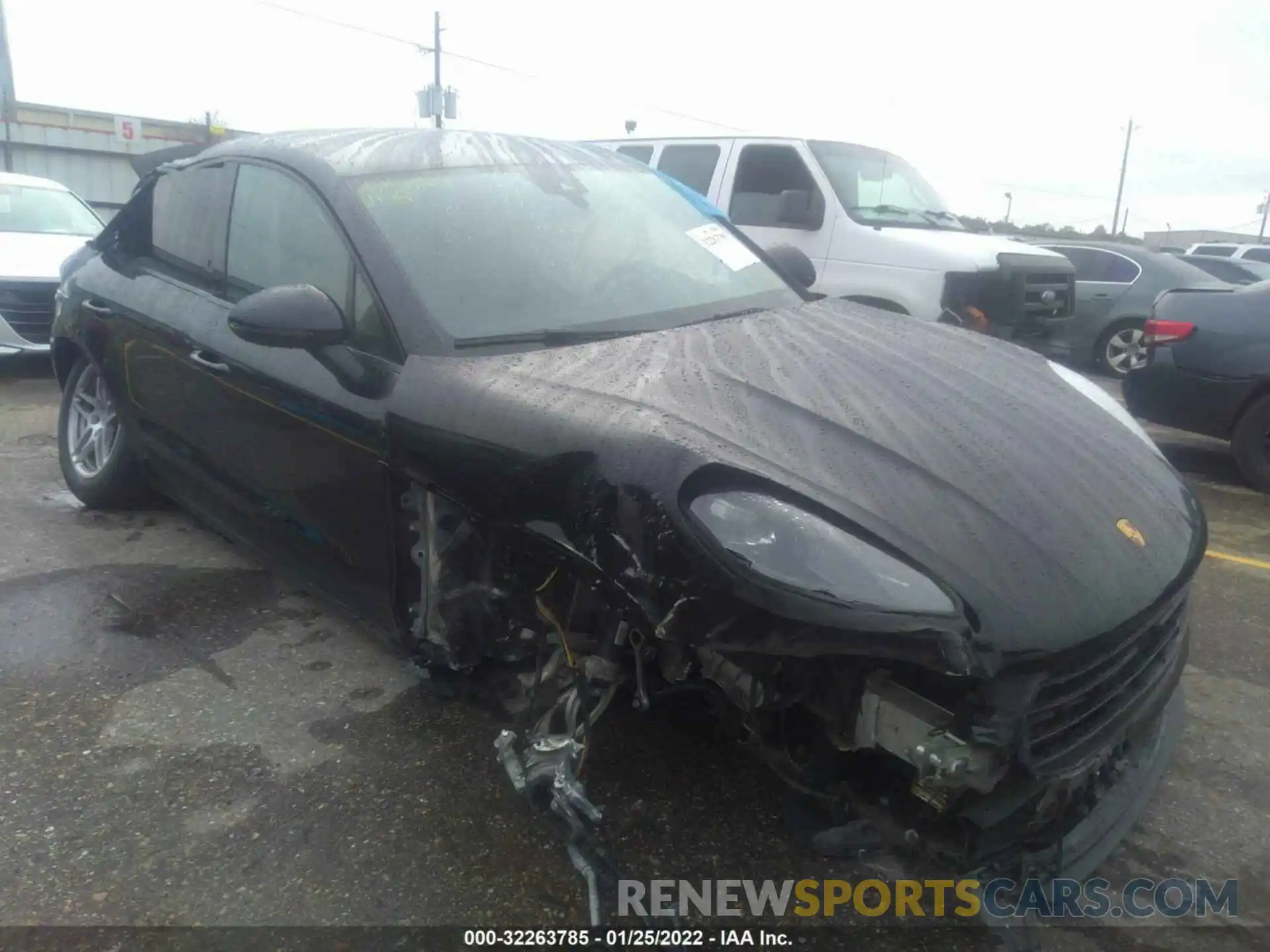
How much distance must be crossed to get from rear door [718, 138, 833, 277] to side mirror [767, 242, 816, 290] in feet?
10.2

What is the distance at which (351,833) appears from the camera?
2.39 meters

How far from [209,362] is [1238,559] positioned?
4.44 m

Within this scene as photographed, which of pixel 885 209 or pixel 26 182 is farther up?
pixel 885 209

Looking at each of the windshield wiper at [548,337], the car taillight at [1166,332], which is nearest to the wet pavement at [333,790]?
the windshield wiper at [548,337]

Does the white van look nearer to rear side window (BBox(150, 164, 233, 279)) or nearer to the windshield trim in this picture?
the windshield trim

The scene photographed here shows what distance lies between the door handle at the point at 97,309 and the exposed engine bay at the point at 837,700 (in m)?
2.45

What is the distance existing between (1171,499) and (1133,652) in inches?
20.5

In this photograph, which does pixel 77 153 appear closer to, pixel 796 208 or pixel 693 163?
pixel 693 163

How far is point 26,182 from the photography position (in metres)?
9.00

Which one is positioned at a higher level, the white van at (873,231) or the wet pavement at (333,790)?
the white van at (873,231)

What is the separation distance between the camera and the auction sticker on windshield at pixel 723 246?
336 centimetres

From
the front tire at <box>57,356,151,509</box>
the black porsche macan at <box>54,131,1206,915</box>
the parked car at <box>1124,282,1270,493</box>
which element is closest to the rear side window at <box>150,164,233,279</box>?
the black porsche macan at <box>54,131,1206,915</box>

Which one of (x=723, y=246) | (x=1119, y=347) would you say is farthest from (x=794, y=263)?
(x=1119, y=347)

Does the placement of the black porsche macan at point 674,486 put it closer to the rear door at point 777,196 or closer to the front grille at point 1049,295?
the rear door at point 777,196
